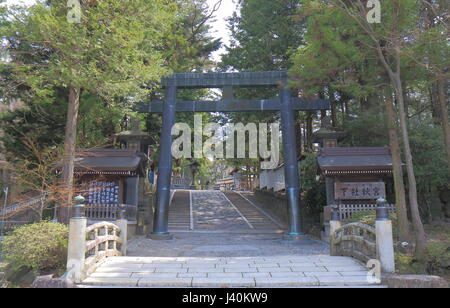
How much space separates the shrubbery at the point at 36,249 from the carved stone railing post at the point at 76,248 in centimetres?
87

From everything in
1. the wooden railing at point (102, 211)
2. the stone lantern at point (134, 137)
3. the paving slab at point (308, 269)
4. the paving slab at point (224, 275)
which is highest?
the stone lantern at point (134, 137)

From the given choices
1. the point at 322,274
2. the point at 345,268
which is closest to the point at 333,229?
the point at 345,268

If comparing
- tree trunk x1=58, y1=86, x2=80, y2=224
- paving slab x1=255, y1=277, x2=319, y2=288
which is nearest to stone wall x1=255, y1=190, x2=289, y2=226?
tree trunk x1=58, y1=86, x2=80, y2=224

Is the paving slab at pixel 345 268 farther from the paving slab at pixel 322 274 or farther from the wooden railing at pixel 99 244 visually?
the wooden railing at pixel 99 244

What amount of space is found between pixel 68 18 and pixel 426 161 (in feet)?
46.9

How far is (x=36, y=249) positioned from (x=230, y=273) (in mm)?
3929

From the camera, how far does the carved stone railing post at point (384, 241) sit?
6203 millimetres

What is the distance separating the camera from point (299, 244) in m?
12.7

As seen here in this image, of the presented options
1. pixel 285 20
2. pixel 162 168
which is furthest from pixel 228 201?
pixel 285 20

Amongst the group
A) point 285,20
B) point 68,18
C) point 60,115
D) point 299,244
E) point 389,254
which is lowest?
point 299,244

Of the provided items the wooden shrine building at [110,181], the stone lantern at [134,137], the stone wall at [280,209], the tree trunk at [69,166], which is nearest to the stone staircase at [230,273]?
the tree trunk at [69,166]

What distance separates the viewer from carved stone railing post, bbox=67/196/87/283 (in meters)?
5.80

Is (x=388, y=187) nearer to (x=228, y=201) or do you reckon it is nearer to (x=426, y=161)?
(x=426, y=161)

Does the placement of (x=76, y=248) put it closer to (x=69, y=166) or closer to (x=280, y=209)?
(x=69, y=166)
